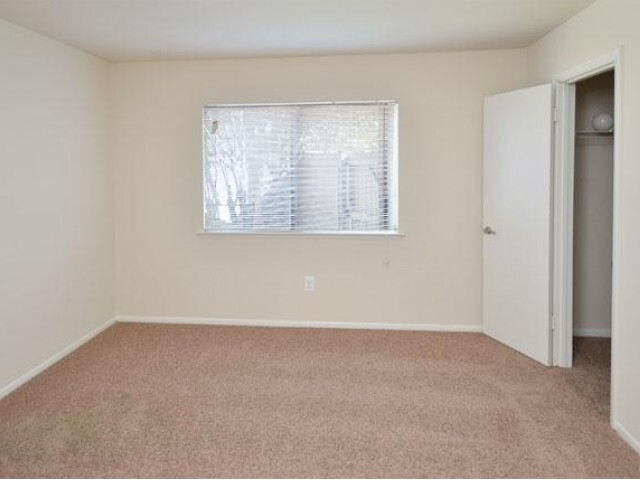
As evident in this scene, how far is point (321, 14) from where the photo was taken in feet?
Answer: 10.5

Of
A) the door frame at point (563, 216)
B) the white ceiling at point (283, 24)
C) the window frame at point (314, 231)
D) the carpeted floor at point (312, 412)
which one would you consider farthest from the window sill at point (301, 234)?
the white ceiling at point (283, 24)

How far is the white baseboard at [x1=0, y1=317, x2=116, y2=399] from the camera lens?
317cm

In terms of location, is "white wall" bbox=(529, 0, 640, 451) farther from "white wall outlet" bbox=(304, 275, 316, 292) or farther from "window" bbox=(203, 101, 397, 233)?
"white wall outlet" bbox=(304, 275, 316, 292)

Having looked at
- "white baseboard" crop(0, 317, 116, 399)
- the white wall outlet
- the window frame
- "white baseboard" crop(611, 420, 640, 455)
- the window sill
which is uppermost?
the window frame

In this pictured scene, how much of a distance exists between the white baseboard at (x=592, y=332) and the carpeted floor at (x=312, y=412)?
0.20 m

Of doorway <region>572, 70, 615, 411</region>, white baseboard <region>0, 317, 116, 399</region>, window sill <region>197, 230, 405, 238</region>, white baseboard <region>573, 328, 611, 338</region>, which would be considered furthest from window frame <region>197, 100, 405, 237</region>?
white baseboard <region>573, 328, 611, 338</region>

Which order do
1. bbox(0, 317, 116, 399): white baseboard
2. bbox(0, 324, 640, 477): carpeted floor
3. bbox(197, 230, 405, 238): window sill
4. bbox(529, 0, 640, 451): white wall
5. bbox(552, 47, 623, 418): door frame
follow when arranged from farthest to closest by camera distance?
1. bbox(197, 230, 405, 238): window sill
2. bbox(552, 47, 623, 418): door frame
3. bbox(0, 317, 116, 399): white baseboard
4. bbox(529, 0, 640, 451): white wall
5. bbox(0, 324, 640, 477): carpeted floor

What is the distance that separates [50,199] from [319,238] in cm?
205

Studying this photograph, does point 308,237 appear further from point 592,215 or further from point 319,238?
point 592,215

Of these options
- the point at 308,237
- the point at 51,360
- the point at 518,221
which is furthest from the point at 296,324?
the point at 518,221

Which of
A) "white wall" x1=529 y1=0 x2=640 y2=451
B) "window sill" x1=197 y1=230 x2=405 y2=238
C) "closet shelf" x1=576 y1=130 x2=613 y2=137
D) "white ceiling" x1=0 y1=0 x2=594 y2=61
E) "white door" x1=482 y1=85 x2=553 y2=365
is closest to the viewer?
"white wall" x1=529 y1=0 x2=640 y2=451

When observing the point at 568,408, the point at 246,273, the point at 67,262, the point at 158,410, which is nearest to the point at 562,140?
Result: the point at 568,408

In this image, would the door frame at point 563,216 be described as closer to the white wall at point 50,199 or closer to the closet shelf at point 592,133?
the closet shelf at point 592,133

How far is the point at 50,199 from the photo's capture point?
3613 millimetres
